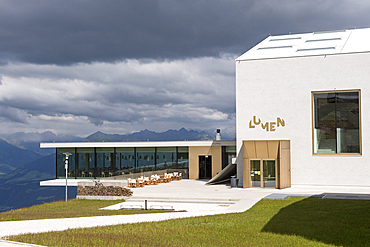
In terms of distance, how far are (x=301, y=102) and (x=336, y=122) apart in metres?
2.80

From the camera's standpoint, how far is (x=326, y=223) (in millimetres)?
11617

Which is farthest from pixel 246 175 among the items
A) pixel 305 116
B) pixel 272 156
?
pixel 305 116

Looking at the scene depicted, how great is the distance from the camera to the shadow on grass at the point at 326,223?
9516 millimetres

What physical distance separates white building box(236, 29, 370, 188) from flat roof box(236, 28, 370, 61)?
8cm

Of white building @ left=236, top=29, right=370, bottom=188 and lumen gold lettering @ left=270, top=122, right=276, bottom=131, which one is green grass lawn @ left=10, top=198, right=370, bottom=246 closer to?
white building @ left=236, top=29, right=370, bottom=188

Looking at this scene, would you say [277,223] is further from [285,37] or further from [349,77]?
[285,37]

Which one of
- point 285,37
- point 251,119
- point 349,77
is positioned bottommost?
point 251,119

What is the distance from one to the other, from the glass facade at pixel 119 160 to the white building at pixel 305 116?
9.75 meters

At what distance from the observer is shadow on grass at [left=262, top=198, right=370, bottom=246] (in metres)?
9.52

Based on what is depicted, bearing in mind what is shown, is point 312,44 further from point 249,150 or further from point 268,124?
point 249,150

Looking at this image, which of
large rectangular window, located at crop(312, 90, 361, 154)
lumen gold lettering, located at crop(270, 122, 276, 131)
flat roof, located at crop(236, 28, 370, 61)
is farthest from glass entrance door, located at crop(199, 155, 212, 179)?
large rectangular window, located at crop(312, 90, 361, 154)

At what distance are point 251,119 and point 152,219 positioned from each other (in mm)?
15915

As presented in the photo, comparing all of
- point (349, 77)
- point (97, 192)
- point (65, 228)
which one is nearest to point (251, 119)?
point (349, 77)

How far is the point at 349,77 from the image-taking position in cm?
2534
